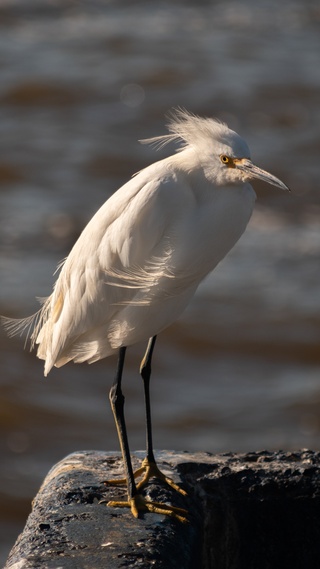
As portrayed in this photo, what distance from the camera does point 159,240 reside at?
3.11 metres

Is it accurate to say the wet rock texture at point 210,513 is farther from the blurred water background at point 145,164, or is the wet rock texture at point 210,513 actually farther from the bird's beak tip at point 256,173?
the blurred water background at point 145,164

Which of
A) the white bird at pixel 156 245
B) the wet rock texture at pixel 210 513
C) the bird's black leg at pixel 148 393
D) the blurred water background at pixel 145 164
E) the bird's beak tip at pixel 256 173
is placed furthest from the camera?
the blurred water background at pixel 145 164

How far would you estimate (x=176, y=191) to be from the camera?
3023 mm

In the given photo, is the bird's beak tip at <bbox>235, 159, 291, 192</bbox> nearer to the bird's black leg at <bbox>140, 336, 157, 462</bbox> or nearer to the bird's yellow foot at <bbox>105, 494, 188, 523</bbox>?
the bird's black leg at <bbox>140, 336, 157, 462</bbox>

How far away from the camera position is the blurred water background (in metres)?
6.38

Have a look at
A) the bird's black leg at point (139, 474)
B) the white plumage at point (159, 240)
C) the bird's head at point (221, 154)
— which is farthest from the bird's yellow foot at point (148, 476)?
the bird's head at point (221, 154)

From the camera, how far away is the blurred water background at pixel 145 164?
20.9 feet

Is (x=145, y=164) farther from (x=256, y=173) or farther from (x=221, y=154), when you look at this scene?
(x=256, y=173)

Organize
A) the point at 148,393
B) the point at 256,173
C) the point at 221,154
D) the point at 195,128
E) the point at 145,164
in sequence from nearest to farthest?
the point at 256,173
the point at 221,154
the point at 195,128
the point at 148,393
the point at 145,164

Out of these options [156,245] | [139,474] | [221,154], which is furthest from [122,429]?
[221,154]

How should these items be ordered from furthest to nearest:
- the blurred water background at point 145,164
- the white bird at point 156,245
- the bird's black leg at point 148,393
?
1. the blurred water background at point 145,164
2. the bird's black leg at point 148,393
3. the white bird at point 156,245

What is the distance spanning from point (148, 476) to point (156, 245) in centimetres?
58

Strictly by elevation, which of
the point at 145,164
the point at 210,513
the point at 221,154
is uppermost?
the point at 145,164

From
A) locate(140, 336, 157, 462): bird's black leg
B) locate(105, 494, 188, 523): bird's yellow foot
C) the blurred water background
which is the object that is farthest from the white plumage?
the blurred water background
